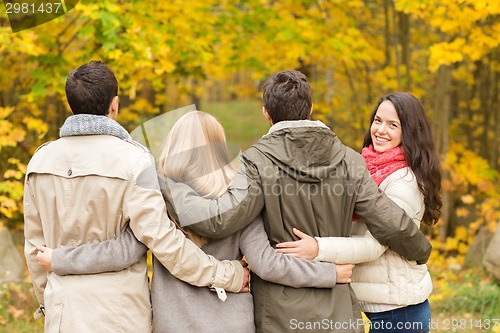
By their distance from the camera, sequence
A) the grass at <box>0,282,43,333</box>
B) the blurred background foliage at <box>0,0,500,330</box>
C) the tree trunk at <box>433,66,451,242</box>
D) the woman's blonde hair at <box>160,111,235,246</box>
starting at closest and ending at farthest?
the woman's blonde hair at <box>160,111,235,246</box>
the grass at <box>0,282,43,333</box>
the blurred background foliage at <box>0,0,500,330</box>
the tree trunk at <box>433,66,451,242</box>

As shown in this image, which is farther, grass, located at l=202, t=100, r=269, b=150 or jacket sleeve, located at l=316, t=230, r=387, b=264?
grass, located at l=202, t=100, r=269, b=150

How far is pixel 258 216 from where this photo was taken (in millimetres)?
2631

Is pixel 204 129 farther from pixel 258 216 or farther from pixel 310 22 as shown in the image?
pixel 310 22

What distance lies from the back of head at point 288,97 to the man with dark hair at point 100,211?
576 millimetres

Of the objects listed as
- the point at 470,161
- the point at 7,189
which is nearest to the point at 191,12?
the point at 7,189

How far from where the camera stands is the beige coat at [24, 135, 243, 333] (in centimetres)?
A: 248

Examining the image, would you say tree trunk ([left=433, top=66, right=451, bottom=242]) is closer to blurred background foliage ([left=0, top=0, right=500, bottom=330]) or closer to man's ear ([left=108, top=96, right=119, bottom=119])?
blurred background foliage ([left=0, top=0, right=500, bottom=330])

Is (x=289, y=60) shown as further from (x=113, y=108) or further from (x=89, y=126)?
(x=89, y=126)

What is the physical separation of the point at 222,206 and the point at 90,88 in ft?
2.40

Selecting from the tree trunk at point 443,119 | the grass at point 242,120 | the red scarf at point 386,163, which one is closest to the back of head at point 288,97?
the red scarf at point 386,163

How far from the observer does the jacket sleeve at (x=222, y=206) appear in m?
2.48

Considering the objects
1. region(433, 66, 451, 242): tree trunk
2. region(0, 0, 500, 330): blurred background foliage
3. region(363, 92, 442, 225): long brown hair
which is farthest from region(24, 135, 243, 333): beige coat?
region(433, 66, 451, 242): tree trunk

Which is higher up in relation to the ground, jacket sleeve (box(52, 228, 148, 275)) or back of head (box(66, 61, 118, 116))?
back of head (box(66, 61, 118, 116))

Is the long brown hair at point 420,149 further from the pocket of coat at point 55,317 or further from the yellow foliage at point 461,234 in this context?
the yellow foliage at point 461,234
